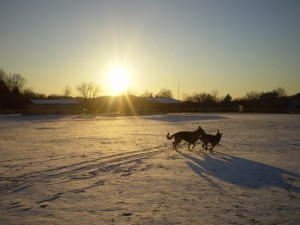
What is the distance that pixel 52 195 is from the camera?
287 inches

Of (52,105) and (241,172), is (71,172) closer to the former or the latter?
(241,172)

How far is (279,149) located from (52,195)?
10425 mm

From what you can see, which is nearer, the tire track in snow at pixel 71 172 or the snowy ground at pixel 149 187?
the snowy ground at pixel 149 187

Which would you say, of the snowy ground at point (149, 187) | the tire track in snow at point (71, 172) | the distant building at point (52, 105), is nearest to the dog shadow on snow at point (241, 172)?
the snowy ground at point (149, 187)

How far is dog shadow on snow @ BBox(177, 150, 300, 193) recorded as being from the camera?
8328mm

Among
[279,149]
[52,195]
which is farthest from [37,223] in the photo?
[279,149]

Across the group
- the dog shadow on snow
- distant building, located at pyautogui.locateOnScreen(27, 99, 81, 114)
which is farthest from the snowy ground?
distant building, located at pyautogui.locateOnScreen(27, 99, 81, 114)

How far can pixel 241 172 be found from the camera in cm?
961

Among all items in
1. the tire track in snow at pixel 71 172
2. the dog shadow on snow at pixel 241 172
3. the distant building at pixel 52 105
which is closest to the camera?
the tire track in snow at pixel 71 172

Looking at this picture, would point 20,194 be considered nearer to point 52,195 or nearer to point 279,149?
point 52,195

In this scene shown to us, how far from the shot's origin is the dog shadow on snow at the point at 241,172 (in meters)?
8.33

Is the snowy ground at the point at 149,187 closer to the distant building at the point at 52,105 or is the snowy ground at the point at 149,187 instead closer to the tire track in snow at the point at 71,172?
the tire track in snow at the point at 71,172

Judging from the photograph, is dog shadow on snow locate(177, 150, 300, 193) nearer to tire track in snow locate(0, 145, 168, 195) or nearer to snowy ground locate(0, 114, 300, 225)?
snowy ground locate(0, 114, 300, 225)

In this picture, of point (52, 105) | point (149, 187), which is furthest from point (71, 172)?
point (52, 105)
